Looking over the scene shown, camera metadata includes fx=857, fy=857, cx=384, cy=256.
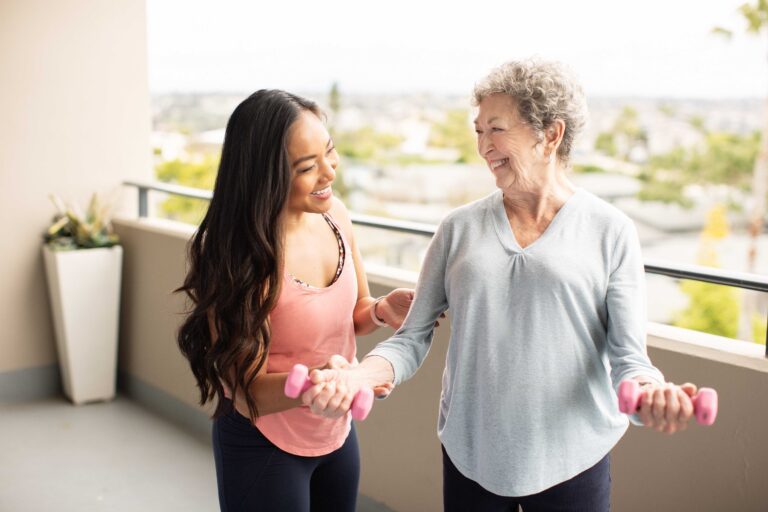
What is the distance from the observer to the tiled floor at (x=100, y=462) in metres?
3.13

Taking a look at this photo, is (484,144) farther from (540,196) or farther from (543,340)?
(543,340)

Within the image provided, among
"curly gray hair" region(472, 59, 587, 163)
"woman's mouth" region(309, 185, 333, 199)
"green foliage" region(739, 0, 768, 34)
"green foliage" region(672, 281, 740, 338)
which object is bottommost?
"green foliage" region(672, 281, 740, 338)

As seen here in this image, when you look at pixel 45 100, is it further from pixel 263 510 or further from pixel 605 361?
pixel 605 361

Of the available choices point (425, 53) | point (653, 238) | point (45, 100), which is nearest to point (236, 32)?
point (425, 53)

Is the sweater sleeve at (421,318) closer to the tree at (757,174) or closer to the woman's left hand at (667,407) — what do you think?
the woman's left hand at (667,407)

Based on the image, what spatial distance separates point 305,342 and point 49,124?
3.01m

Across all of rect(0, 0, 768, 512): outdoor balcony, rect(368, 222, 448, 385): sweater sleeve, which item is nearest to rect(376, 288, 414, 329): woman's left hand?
rect(368, 222, 448, 385): sweater sleeve

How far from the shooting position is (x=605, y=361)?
1.45 meters

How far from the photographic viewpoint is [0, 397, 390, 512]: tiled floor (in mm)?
3133

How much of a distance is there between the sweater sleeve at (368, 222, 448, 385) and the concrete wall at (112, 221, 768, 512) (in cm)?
70

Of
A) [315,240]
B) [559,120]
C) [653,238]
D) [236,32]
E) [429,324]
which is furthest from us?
[236,32]

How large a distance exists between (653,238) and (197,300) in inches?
912

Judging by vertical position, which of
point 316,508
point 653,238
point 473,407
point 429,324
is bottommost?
point 653,238

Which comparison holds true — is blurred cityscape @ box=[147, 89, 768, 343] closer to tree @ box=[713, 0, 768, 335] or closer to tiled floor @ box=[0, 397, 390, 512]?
tree @ box=[713, 0, 768, 335]
